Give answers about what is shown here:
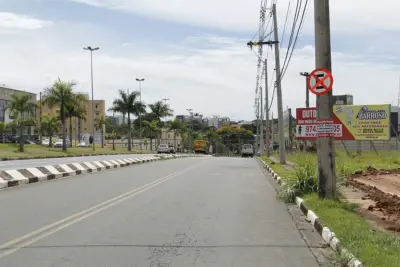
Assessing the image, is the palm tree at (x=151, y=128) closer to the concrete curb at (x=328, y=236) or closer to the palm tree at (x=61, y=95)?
the palm tree at (x=61, y=95)

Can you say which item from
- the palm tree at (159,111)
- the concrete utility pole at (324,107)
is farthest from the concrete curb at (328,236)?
the palm tree at (159,111)

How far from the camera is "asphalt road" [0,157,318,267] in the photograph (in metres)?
6.84

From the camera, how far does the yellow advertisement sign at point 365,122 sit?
139 feet

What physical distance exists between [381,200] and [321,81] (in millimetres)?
3639

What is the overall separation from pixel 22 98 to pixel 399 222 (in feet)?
185

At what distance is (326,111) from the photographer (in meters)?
11.8

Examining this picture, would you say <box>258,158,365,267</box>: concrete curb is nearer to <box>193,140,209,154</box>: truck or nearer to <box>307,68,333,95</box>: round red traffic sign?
<box>307,68,333,95</box>: round red traffic sign

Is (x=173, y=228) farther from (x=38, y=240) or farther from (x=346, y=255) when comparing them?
(x=346, y=255)

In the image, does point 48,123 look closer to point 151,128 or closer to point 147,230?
point 151,128

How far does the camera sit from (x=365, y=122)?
4300 centimetres

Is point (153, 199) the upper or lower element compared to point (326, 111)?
lower

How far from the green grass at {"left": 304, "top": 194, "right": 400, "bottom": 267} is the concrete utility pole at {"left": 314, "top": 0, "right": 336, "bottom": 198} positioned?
0.84m

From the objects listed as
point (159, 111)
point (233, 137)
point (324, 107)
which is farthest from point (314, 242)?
point (233, 137)


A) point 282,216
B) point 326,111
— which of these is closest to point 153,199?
point 282,216
